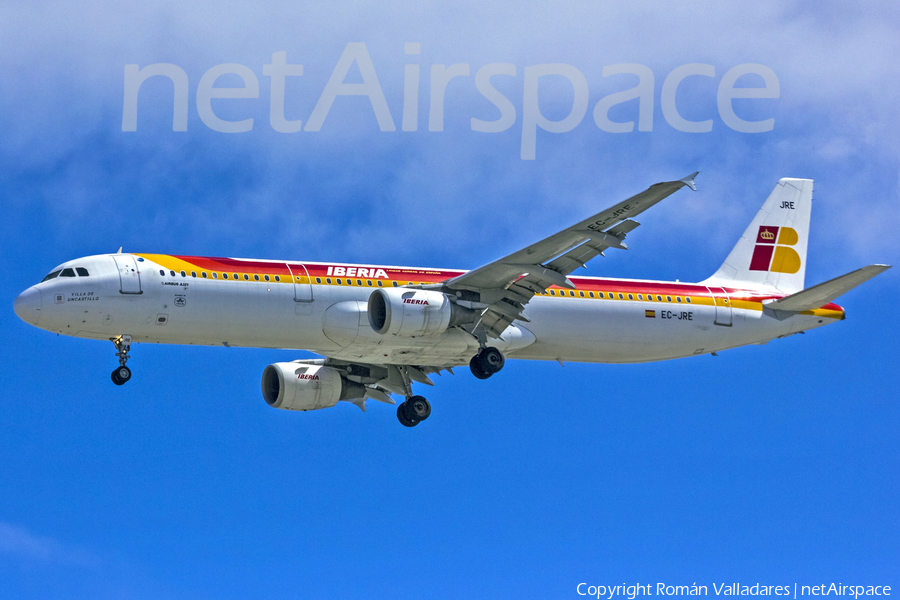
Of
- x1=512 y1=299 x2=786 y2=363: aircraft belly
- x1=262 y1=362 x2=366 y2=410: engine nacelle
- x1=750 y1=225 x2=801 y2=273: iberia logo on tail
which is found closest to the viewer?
x1=512 y1=299 x2=786 y2=363: aircraft belly

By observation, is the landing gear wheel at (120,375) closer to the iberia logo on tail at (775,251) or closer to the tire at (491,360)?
the tire at (491,360)

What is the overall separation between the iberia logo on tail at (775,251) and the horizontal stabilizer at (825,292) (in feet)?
10.9

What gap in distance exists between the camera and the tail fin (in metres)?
47.7

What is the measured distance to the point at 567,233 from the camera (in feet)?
121

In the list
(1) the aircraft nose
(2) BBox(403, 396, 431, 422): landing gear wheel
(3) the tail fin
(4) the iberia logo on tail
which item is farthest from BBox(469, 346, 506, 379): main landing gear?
(1) the aircraft nose

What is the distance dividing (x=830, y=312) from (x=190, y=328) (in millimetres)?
23913

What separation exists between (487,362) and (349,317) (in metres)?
4.97

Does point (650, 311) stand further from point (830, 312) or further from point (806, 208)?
point (806, 208)

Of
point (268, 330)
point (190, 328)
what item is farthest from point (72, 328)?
point (268, 330)

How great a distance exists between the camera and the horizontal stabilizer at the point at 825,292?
39812 mm

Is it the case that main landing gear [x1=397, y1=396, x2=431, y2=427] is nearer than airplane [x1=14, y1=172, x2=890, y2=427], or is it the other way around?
airplane [x1=14, y1=172, x2=890, y2=427]

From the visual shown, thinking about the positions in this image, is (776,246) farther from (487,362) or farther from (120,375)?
(120,375)

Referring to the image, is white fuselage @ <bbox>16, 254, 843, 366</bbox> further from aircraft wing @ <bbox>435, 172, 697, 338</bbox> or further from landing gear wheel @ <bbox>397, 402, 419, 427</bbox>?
landing gear wheel @ <bbox>397, 402, 419, 427</bbox>

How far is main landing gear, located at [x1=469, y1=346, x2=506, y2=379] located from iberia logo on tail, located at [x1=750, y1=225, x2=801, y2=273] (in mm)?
13137
